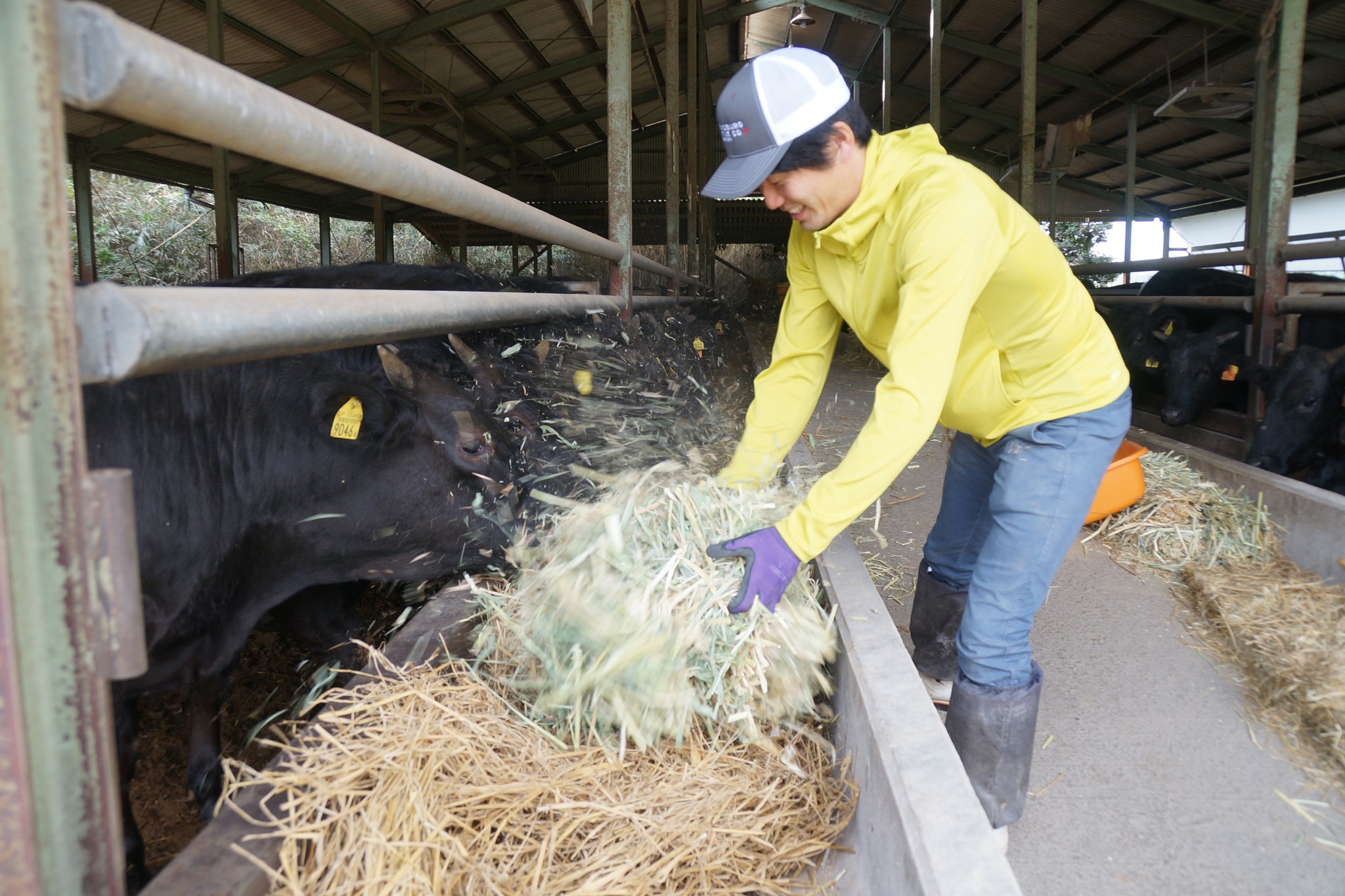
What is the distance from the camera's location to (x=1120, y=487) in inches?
169

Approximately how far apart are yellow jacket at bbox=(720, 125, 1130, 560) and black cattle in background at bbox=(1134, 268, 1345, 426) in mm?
4933

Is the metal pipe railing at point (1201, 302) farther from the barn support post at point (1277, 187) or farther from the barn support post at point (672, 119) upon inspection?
the barn support post at point (672, 119)

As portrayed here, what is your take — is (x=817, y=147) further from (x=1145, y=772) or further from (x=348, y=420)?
(x=1145, y=772)

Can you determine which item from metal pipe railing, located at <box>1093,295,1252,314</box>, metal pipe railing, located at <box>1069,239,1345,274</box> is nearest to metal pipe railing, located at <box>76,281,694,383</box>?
metal pipe railing, located at <box>1069,239,1345,274</box>

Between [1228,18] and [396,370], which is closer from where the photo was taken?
[396,370]

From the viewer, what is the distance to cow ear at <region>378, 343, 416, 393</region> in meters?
2.79

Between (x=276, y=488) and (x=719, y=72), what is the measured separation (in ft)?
60.8

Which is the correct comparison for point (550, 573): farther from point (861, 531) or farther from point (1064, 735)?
point (861, 531)

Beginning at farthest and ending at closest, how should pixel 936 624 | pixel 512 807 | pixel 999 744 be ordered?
pixel 936 624 → pixel 999 744 → pixel 512 807

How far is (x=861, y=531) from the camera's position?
446cm

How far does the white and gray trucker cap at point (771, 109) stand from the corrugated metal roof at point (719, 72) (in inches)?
337

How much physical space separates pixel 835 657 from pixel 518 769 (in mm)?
878

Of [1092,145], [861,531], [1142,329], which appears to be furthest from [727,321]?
[1092,145]

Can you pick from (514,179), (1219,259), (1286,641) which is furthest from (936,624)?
(514,179)
